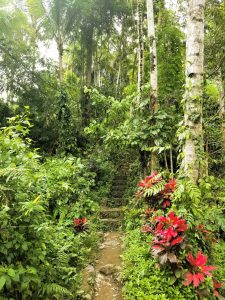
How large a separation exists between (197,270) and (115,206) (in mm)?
3850

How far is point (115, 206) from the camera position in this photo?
6.57m

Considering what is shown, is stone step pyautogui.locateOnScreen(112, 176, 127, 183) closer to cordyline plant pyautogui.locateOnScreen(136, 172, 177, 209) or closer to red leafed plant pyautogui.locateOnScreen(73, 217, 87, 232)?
cordyline plant pyautogui.locateOnScreen(136, 172, 177, 209)

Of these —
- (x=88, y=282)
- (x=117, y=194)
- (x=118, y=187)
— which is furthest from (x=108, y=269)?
(x=118, y=187)

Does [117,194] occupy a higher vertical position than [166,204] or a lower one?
lower

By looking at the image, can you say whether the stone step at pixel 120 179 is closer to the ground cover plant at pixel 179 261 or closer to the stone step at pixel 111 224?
the stone step at pixel 111 224

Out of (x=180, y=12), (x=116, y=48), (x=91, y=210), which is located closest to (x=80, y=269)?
(x=91, y=210)

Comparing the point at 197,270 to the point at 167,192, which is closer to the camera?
the point at 197,270

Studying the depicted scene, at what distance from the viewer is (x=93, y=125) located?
641 cm

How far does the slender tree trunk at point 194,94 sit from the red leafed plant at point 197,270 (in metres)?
0.99

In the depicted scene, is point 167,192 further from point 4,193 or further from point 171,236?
point 4,193

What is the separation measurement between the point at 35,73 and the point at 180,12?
5631 mm

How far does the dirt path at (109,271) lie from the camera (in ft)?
10.6

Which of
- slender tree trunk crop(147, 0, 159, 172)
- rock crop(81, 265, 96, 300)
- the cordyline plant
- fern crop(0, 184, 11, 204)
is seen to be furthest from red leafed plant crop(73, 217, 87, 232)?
fern crop(0, 184, 11, 204)

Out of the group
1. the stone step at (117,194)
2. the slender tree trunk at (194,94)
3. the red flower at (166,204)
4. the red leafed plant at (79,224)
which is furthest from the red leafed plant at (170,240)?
the stone step at (117,194)
